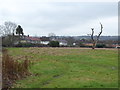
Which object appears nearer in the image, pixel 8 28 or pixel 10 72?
pixel 10 72

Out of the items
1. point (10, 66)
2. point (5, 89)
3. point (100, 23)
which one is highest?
point (100, 23)

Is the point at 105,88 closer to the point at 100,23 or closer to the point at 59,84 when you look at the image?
the point at 59,84

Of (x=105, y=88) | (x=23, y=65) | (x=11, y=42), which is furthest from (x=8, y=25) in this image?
(x=105, y=88)

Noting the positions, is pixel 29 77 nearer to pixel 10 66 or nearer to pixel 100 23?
pixel 10 66

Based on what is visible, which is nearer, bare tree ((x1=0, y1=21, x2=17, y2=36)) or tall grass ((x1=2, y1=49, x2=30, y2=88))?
tall grass ((x1=2, y1=49, x2=30, y2=88))

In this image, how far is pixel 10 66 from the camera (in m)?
9.08

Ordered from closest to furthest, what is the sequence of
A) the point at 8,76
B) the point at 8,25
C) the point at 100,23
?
the point at 8,76, the point at 100,23, the point at 8,25

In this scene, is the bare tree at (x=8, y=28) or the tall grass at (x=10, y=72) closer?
the tall grass at (x=10, y=72)

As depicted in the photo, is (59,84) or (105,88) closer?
(105,88)

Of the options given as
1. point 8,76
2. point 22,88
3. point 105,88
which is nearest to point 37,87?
point 22,88

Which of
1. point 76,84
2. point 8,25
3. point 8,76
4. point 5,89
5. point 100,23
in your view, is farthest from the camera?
point 8,25

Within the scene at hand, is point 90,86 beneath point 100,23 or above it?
beneath

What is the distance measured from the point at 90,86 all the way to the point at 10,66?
12.5 ft

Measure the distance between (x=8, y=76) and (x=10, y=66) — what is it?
0.56m
